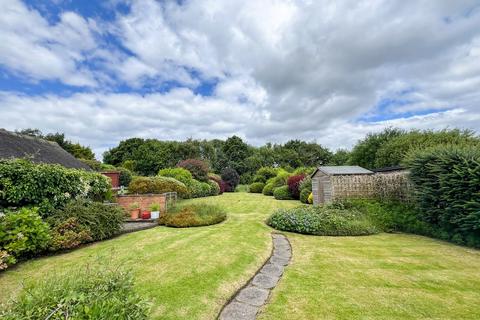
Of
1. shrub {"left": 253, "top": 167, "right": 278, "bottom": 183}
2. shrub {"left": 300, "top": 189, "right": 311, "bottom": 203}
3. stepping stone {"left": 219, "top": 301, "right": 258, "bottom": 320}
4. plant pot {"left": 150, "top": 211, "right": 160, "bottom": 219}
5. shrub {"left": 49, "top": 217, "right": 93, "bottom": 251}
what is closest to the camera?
stepping stone {"left": 219, "top": 301, "right": 258, "bottom": 320}

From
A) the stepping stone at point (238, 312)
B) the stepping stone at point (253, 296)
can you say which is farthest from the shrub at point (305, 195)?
the stepping stone at point (238, 312)

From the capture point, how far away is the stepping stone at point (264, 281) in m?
4.72

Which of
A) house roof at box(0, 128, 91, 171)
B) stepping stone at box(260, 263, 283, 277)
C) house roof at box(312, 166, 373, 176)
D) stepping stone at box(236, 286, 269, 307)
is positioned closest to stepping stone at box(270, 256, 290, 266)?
stepping stone at box(260, 263, 283, 277)

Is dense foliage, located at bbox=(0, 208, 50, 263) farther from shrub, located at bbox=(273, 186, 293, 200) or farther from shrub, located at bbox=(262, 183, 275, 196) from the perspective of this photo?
shrub, located at bbox=(262, 183, 275, 196)

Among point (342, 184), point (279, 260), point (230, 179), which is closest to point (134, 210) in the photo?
point (279, 260)

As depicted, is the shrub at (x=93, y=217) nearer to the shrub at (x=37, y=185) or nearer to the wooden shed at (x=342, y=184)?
the shrub at (x=37, y=185)

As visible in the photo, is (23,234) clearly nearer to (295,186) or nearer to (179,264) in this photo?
(179,264)

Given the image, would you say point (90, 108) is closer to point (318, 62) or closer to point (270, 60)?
point (270, 60)

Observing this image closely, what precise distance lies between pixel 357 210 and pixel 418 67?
8.20 meters

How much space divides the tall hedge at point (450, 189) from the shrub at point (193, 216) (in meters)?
8.64

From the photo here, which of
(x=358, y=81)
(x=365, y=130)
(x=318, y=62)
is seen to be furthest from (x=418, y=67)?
(x=365, y=130)

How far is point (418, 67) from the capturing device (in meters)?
12.0

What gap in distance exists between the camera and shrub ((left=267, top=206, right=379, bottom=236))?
9305 millimetres

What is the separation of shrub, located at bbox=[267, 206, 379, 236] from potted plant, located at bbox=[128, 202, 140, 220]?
22.1 feet
